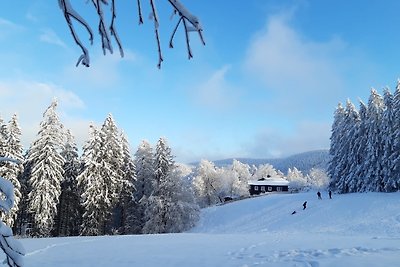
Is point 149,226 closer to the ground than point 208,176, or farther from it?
closer to the ground

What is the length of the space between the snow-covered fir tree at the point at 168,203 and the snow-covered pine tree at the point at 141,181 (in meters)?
2.07

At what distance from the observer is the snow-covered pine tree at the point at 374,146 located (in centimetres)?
4206

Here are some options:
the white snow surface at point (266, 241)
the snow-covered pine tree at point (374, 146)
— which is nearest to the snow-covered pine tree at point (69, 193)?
the white snow surface at point (266, 241)

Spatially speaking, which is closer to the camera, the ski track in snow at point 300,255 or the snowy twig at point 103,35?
the snowy twig at point 103,35

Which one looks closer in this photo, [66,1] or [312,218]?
[66,1]

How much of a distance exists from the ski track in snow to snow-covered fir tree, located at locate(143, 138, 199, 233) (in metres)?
25.4

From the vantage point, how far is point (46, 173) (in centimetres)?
3272

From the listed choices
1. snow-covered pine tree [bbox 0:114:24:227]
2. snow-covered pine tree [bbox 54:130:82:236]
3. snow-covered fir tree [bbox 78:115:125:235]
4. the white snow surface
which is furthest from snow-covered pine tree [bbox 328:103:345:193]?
snow-covered pine tree [bbox 0:114:24:227]

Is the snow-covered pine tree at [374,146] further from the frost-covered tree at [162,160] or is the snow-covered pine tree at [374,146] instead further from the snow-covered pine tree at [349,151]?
the frost-covered tree at [162,160]

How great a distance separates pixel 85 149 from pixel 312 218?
2399 cm

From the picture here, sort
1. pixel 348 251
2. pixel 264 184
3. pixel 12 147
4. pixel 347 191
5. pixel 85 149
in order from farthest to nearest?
→ pixel 264 184 < pixel 347 191 < pixel 85 149 < pixel 12 147 < pixel 348 251

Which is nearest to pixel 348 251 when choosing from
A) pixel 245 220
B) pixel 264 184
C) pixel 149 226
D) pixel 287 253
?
pixel 287 253

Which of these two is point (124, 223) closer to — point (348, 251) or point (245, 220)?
point (245, 220)

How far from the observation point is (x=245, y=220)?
42438 mm
